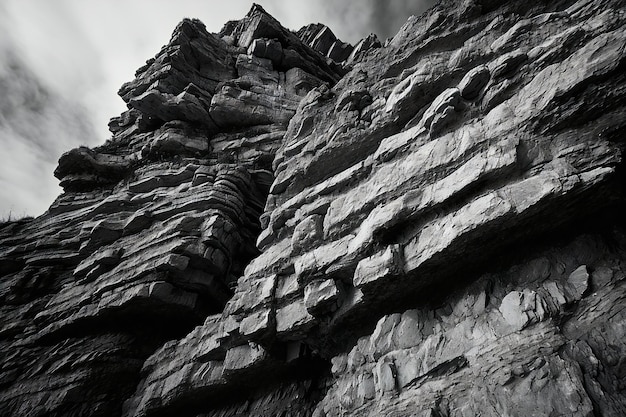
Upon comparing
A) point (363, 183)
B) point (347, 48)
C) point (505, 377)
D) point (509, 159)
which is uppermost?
point (347, 48)

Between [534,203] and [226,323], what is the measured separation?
13510mm

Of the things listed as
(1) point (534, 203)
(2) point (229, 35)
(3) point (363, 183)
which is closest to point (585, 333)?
(1) point (534, 203)

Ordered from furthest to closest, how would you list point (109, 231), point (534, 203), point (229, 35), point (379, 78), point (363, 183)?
point (229, 35)
point (109, 231)
point (379, 78)
point (363, 183)
point (534, 203)

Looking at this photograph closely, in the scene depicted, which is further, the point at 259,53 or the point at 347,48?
the point at 347,48

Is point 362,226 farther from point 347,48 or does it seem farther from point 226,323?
point 347,48

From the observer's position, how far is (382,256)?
11305 mm

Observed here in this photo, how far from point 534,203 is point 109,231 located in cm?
2521

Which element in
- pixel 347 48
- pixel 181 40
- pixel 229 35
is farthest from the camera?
pixel 347 48

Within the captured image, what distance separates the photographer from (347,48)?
51.9 metres

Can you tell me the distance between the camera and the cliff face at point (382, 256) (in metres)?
8.51

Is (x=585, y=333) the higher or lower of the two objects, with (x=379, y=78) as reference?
lower

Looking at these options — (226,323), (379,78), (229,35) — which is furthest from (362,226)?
(229,35)

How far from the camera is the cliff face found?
8.51 metres

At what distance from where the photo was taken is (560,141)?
376 inches
